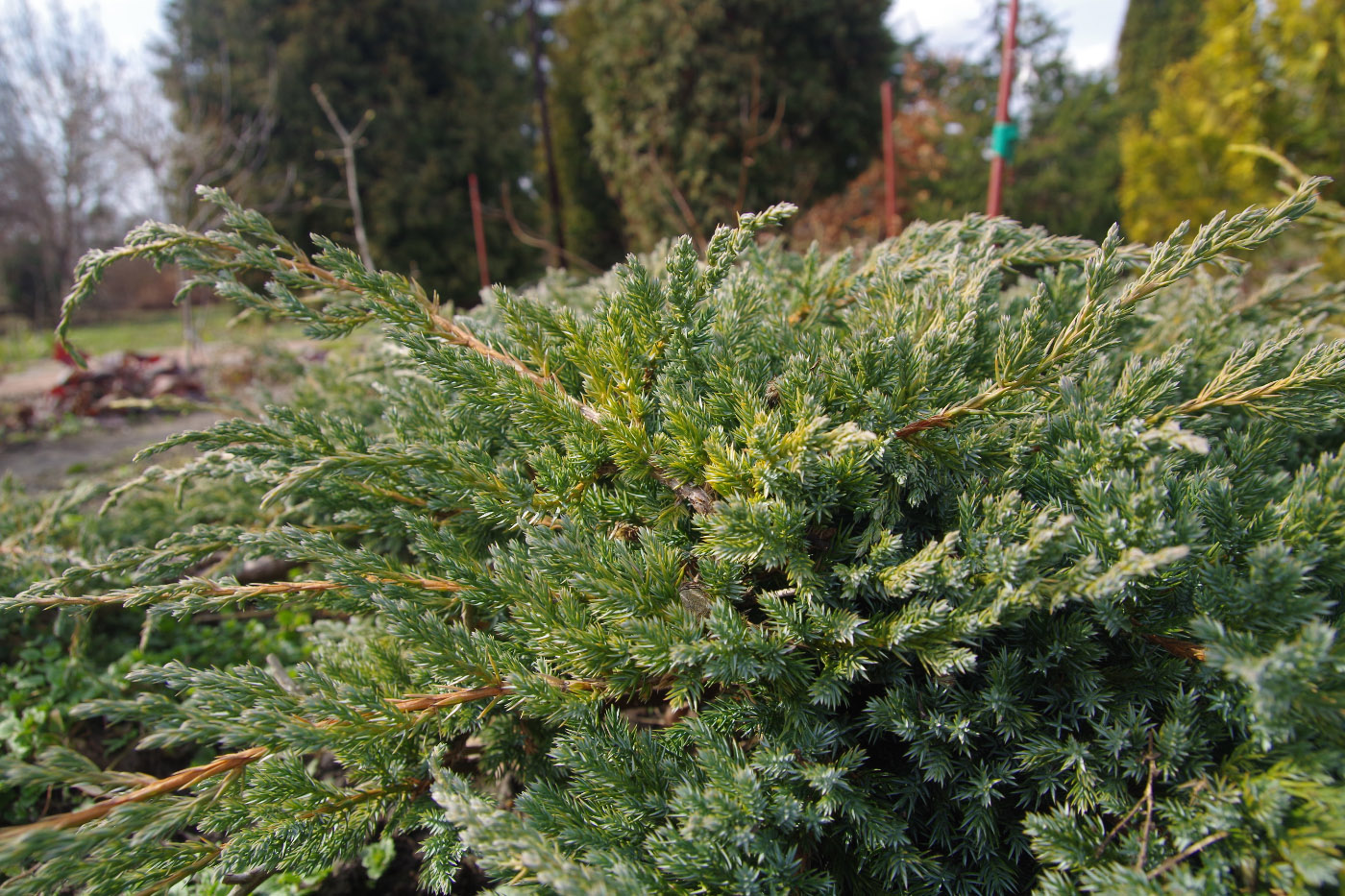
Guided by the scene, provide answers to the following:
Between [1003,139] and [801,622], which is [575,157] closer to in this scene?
[1003,139]

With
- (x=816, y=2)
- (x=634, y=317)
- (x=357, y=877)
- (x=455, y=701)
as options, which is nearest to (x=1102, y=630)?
(x=634, y=317)

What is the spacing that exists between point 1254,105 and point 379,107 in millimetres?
11943

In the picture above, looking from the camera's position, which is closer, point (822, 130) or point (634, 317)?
point (634, 317)

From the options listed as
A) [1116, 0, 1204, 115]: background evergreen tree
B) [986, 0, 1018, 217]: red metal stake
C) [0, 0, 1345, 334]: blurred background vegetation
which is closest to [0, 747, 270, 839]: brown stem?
[986, 0, 1018, 217]: red metal stake

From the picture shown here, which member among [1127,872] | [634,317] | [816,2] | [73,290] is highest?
[816,2]

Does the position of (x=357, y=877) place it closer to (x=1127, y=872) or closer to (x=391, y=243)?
(x=1127, y=872)

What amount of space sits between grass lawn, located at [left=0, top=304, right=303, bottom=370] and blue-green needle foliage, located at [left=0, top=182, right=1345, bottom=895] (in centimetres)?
532

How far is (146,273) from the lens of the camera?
17.8 meters

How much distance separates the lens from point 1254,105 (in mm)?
5211

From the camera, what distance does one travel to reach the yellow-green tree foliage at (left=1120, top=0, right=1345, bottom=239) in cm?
473

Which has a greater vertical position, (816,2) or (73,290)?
(816,2)

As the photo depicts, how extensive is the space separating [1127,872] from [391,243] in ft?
42.4

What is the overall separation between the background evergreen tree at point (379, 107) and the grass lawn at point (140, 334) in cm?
250

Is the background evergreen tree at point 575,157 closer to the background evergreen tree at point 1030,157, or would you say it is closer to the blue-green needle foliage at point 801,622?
the background evergreen tree at point 1030,157
